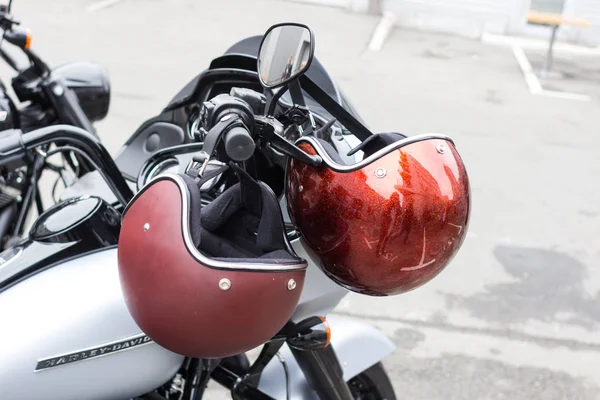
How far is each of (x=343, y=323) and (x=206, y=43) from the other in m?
6.86

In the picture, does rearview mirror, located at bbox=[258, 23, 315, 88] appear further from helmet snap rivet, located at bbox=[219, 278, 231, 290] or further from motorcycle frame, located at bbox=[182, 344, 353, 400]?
motorcycle frame, located at bbox=[182, 344, 353, 400]

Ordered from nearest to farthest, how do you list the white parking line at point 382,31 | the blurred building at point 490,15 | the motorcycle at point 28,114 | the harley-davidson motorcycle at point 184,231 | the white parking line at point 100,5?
1. the harley-davidson motorcycle at point 184,231
2. the motorcycle at point 28,114
3. the white parking line at point 382,31
4. the white parking line at point 100,5
5. the blurred building at point 490,15

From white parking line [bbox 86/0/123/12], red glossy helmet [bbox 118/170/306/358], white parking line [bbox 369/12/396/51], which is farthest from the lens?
white parking line [bbox 86/0/123/12]

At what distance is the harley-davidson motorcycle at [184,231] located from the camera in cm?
112

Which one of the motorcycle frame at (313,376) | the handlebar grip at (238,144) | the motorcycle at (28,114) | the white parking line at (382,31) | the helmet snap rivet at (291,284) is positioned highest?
the handlebar grip at (238,144)

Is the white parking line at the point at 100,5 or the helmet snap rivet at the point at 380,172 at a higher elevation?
the helmet snap rivet at the point at 380,172

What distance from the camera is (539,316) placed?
3422 millimetres

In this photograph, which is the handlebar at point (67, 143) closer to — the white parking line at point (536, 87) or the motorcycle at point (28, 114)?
the motorcycle at point (28, 114)

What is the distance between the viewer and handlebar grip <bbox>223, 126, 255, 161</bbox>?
1001 millimetres

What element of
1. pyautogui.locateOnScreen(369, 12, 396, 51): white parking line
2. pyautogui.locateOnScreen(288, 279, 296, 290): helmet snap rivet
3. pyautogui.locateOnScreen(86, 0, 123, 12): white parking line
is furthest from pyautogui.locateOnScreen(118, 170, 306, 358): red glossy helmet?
pyautogui.locateOnScreen(86, 0, 123, 12): white parking line

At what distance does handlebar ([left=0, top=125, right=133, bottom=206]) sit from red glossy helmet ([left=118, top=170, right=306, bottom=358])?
0.31 m

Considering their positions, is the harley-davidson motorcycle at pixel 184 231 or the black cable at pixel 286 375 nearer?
the harley-davidson motorcycle at pixel 184 231

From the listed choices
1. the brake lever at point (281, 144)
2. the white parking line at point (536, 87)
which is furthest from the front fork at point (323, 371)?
the white parking line at point (536, 87)

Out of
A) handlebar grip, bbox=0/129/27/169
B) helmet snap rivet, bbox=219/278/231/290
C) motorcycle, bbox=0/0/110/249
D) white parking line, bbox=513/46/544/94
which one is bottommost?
white parking line, bbox=513/46/544/94
